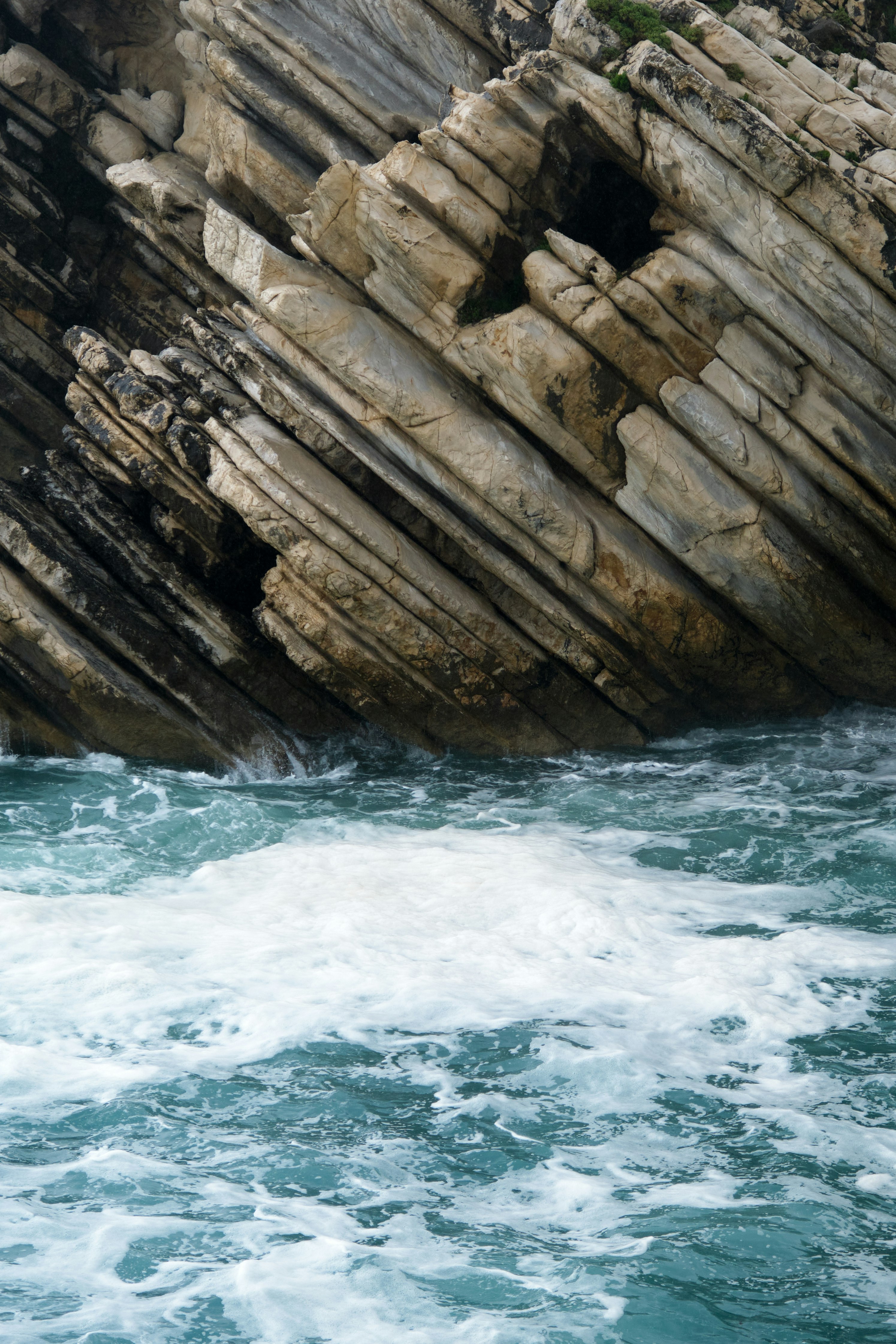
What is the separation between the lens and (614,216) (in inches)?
754

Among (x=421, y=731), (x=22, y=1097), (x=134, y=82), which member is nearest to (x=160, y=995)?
(x=22, y=1097)

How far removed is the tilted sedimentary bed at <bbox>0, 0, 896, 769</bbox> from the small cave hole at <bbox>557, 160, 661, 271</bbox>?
0.06 meters

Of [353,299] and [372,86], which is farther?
[372,86]

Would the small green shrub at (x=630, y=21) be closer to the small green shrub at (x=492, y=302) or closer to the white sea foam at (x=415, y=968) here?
the small green shrub at (x=492, y=302)

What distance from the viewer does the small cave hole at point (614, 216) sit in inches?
739

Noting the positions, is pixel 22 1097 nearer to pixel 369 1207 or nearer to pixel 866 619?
pixel 369 1207

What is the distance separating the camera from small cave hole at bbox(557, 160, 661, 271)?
1878 centimetres

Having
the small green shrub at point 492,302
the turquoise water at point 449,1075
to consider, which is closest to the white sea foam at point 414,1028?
the turquoise water at point 449,1075

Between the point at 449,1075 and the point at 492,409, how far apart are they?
12.6 m

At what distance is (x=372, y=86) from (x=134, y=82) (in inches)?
346

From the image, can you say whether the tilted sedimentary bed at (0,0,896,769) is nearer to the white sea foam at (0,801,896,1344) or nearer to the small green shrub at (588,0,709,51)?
the small green shrub at (588,0,709,51)

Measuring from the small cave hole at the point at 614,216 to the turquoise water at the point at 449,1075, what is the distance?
395 inches

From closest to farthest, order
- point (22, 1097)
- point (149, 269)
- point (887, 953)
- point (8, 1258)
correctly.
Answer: point (8, 1258), point (22, 1097), point (887, 953), point (149, 269)

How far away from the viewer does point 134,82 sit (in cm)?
2602
